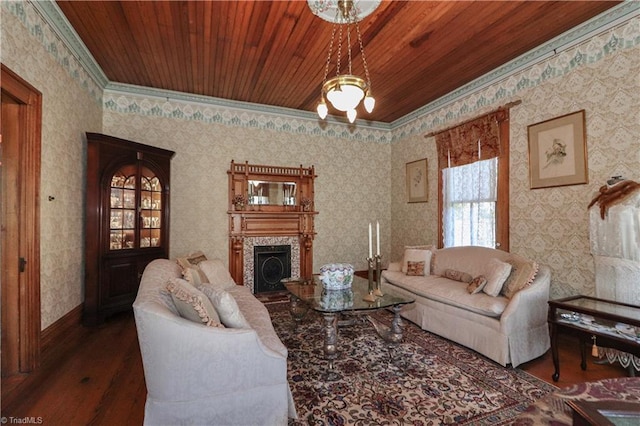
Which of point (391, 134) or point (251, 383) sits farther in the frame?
point (391, 134)

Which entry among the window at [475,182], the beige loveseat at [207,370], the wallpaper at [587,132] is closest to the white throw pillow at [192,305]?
the beige loveseat at [207,370]

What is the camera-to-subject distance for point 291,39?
3352 millimetres

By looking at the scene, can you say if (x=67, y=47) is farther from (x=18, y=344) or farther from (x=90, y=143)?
(x=18, y=344)

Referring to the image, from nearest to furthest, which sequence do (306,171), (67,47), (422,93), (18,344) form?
(18,344) → (67,47) → (422,93) → (306,171)

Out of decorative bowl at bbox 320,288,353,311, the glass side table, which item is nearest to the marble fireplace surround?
decorative bowl at bbox 320,288,353,311

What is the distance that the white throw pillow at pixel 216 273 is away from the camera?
135 inches

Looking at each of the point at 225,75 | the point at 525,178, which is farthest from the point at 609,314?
the point at 225,75

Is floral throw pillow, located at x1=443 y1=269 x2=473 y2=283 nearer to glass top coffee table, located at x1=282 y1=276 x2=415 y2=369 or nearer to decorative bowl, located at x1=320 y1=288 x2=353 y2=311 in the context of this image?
glass top coffee table, located at x1=282 y1=276 x2=415 y2=369

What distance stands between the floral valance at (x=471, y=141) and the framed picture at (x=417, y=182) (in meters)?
0.42

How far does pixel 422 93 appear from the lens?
4.87 metres

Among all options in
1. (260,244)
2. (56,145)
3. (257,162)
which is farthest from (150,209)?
(257,162)

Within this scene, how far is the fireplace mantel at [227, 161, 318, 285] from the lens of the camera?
518 cm

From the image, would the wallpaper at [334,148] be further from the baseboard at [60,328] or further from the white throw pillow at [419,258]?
the white throw pillow at [419,258]

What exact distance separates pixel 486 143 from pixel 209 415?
4.46 m
